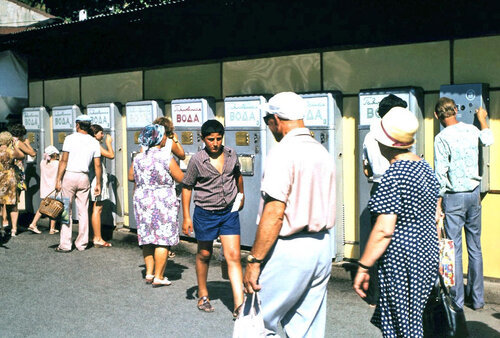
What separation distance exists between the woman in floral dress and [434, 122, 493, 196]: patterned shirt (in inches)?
101

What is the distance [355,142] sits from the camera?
811cm

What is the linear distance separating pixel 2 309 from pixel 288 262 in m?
3.83

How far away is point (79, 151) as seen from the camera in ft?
31.3

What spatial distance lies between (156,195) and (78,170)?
8.19ft

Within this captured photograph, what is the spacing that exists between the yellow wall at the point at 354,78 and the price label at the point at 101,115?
2.08ft

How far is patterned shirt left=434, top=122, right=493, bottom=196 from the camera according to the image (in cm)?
639

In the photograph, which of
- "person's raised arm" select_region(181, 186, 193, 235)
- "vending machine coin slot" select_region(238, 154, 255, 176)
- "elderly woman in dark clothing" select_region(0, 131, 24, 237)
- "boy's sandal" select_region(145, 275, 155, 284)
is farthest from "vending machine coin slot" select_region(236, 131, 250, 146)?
"elderly woman in dark clothing" select_region(0, 131, 24, 237)

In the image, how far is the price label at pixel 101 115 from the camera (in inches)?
435

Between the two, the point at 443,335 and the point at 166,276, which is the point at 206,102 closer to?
the point at 166,276

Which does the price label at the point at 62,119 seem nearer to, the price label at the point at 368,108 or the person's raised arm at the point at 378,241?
the price label at the point at 368,108

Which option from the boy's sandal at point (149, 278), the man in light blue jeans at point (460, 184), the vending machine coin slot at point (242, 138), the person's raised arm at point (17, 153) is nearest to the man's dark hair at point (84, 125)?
the person's raised arm at point (17, 153)

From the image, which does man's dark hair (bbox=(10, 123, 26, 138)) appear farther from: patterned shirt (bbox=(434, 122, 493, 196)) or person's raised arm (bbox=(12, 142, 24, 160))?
patterned shirt (bbox=(434, 122, 493, 196))

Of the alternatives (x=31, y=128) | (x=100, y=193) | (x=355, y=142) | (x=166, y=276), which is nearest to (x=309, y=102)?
(x=355, y=142)

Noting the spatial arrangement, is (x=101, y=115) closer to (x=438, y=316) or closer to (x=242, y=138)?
(x=242, y=138)
